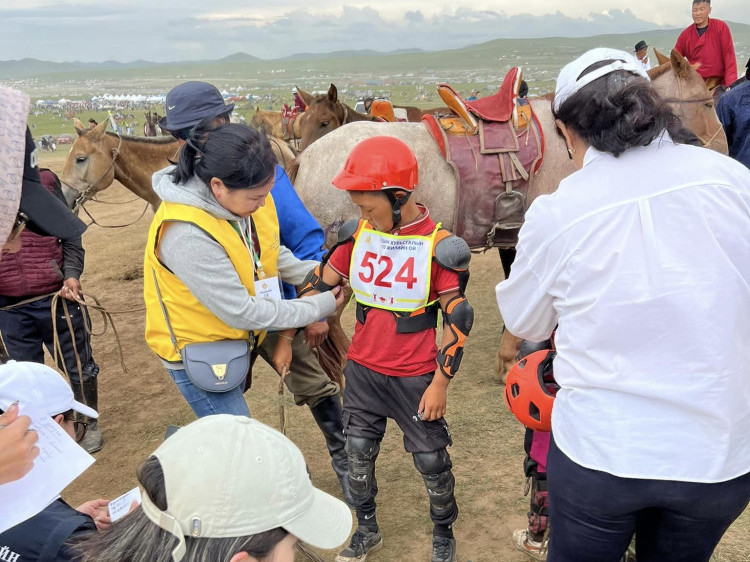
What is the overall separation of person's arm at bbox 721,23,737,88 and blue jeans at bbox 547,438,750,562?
25.4 ft

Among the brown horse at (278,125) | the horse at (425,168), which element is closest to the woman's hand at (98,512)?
the horse at (425,168)

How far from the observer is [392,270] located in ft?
8.48

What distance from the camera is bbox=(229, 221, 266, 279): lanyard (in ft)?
8.25

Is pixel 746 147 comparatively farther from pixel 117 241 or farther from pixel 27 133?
pixel 117 241

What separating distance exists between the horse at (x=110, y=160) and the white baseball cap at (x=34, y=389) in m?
4.24

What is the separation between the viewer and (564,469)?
5.42 ft

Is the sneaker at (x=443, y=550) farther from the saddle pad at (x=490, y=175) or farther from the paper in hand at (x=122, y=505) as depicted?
the saddle pad at (x=490, y=175)

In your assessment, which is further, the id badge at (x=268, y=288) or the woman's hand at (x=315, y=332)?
the woman's hand at (x=315, y=332)

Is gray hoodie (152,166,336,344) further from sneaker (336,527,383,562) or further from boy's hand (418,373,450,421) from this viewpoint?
sneaker (336,527,383,562)

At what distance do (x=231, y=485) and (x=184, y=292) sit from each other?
1466mm

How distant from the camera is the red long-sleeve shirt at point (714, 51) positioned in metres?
7.81

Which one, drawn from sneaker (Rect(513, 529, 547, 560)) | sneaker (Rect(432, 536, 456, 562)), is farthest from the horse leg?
sneaker (Rect(432, 536, 456, 562))

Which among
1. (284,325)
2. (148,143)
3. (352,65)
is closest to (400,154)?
(284,325)

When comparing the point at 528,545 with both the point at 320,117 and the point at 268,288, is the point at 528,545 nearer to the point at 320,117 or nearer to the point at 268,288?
the point at 268,288
